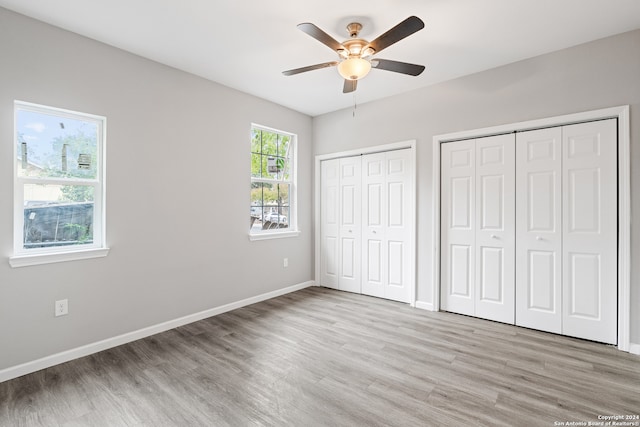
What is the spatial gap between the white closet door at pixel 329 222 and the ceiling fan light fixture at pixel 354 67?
229cm

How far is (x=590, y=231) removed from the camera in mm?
2865

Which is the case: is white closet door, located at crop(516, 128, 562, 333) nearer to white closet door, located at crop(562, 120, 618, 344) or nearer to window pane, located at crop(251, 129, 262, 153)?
white closet door, located at crop(562, 120, 618, 344)

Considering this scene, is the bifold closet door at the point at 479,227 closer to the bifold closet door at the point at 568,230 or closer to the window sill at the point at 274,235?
the bifold closet door at the point at 568,230

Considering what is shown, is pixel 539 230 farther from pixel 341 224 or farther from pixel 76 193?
pixel 76 193

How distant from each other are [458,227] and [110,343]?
3813 millimetres

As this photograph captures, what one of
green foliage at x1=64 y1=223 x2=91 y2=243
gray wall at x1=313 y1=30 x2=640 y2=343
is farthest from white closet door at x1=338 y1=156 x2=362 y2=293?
green foliage at x1=64 y1=223 x2=91 y2=243

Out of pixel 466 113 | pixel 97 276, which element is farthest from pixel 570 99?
pixel 97 276

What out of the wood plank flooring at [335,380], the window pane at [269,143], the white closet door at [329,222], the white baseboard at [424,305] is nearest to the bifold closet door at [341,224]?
the white closet door at [329,222]

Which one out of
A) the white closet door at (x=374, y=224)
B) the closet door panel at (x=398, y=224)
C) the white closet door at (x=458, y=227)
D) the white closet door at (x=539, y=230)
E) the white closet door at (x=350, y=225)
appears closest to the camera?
the white closet door at (x=539, y=230)

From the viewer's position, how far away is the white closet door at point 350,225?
4570 millimetres

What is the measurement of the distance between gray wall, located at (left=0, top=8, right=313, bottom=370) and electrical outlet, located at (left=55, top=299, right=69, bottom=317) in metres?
0.04

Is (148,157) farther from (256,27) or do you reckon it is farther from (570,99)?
(570,99)

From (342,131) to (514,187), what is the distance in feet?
7.95

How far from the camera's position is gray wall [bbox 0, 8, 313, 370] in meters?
2.35
